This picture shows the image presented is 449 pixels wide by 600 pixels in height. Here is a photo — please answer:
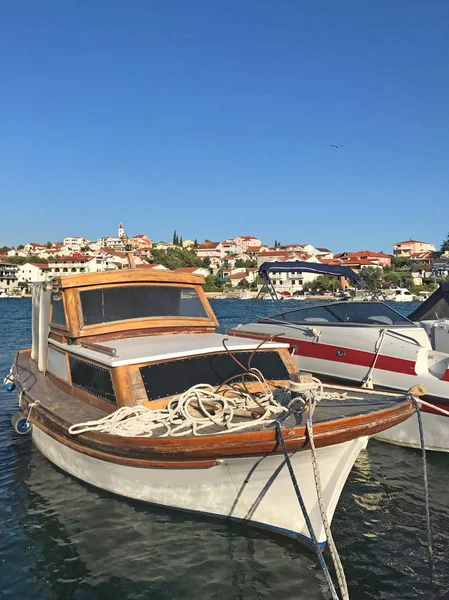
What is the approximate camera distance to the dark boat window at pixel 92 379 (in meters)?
7.43

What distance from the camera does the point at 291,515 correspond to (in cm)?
624

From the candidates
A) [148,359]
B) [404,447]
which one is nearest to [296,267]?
[404,447]

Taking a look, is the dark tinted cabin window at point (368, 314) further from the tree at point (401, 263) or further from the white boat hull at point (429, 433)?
the tree at point (401, 263)

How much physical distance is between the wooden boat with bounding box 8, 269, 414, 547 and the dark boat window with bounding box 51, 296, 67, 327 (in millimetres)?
20

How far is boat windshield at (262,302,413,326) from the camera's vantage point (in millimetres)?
11289

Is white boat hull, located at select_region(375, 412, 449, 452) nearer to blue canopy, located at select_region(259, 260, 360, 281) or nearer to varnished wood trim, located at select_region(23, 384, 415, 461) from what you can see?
varnished wood trim, located at select_region(23, 384, 415, 461)

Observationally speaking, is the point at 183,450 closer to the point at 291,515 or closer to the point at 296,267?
the point at 291,515

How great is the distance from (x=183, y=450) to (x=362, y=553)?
105 inches

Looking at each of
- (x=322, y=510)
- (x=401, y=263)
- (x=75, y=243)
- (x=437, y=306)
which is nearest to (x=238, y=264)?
(x=401, y=263)

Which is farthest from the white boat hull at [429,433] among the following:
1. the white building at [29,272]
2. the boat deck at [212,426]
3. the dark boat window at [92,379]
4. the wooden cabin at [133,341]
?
the white building at [29,272]

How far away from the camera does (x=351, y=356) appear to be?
10.9 m

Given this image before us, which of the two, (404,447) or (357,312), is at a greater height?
(357,312)

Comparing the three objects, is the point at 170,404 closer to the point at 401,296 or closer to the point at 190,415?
the point at 190,415

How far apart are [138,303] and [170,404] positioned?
9.73 feet
